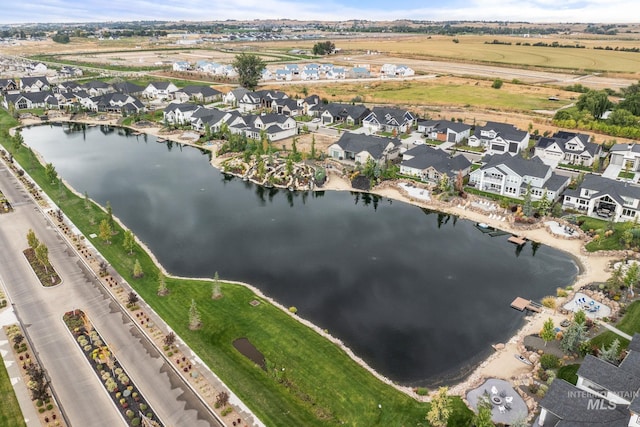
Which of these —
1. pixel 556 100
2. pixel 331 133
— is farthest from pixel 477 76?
pixel 331 133

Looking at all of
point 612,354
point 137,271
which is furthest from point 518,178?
point 137,271

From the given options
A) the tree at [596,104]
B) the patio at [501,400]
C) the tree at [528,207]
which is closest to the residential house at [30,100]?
the tree at [528,207]

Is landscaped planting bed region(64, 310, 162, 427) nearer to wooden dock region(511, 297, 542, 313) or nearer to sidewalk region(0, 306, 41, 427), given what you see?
sidewalk region(0, 306, 41, 427)

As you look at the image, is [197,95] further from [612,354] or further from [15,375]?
[612,354]

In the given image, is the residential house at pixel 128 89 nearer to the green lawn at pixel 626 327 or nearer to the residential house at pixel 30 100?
the residential house at pixel 30 100

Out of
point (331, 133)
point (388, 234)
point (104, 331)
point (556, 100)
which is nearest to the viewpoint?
point (104, 331)

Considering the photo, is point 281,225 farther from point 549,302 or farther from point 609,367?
point 609,367
